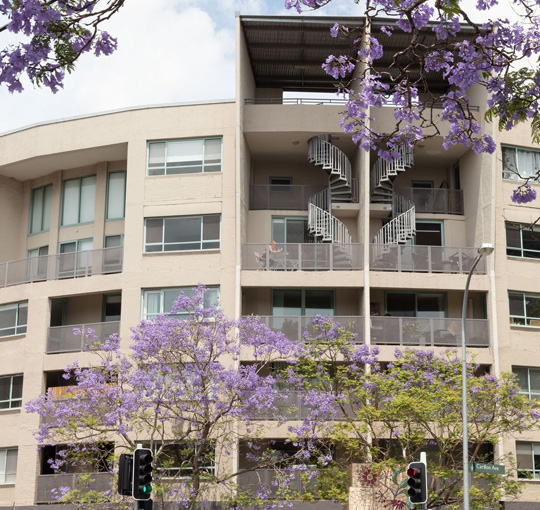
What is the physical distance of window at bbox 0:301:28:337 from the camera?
134 ft

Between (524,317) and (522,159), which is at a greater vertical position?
(522,159)

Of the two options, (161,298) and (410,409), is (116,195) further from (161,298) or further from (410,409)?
(410,409)

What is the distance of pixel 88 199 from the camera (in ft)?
139

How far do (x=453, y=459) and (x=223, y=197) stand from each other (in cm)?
1341

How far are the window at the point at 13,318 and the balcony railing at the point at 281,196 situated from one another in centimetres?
982

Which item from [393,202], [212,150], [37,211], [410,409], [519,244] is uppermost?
[212,150]

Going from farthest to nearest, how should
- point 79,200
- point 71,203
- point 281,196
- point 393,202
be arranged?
point 71,203, point 79,200, point 281,196, point 393,202

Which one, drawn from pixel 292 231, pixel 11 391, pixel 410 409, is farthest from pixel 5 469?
pixel 410 409

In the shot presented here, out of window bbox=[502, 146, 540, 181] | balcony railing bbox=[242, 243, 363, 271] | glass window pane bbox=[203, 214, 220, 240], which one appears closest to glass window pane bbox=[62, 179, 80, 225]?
glass window pane bbox=[203, 214, 220, 240]

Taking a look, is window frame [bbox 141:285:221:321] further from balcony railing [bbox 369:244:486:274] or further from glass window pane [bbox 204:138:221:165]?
balcony railing [bbox 369:244:486:274]

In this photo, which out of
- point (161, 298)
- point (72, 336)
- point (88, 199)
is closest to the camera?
point (161, 298)

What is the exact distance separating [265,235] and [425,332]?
7.29 metres

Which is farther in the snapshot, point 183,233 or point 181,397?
point 183,233

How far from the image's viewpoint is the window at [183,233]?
128 ft
